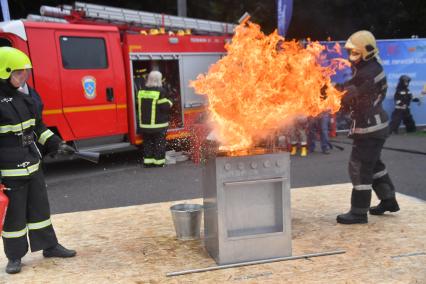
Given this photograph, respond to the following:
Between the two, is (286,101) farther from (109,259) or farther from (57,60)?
(57,60)

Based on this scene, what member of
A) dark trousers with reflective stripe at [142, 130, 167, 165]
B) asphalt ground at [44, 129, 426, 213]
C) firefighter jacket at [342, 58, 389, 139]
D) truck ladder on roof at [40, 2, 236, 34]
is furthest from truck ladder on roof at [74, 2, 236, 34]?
firefighter jacket at [342, 58, 389, 139]

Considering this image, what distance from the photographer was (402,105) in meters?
14.2

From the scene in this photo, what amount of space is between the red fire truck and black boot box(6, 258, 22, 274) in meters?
5.06

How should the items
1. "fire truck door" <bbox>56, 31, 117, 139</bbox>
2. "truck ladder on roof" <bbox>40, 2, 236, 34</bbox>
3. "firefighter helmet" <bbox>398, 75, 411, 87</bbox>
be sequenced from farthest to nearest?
"firefighter helmet" <bbox>398, 75, 411, 87</bbox>
"truck ladder on roof" <bbox>40, 2, 236, 34</bbox>
"fire truck door" <bbox>56, 31, 117, 139</bbox>

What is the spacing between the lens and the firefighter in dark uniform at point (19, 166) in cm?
420

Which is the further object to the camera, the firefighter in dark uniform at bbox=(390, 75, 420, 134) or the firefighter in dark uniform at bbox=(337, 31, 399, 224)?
the firefighter in dark uniform at bbox=(390, 75, 420, 134)

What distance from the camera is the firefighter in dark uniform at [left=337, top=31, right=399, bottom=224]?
16.9ft

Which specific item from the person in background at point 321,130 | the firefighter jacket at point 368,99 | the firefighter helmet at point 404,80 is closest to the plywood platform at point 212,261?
the firefighter jacket at point 368,99

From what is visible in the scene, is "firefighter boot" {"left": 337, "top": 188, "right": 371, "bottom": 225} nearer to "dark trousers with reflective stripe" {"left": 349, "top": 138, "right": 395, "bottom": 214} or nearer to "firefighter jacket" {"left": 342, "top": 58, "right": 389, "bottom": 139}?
"dark trousers with reflective stripe" {"left": 349, "top": 138, "right": 395, "bottom": 214}

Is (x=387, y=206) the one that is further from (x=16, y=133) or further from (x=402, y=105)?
(x=402, y=105)

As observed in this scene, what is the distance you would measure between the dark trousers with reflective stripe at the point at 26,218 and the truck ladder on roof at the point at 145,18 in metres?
6.73

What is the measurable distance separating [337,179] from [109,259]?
17.6 ft

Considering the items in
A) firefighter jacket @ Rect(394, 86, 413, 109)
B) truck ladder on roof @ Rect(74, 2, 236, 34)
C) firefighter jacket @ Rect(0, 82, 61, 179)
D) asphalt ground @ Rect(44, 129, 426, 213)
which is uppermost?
truck ladder on roof @ Rect(74, 2, 236, 34)

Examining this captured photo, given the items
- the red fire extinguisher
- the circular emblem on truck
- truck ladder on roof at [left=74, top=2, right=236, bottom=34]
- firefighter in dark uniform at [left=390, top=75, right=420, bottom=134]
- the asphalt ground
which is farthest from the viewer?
firefighter in dark uniform at [left=390, top=75, right=420, bottom=134]
